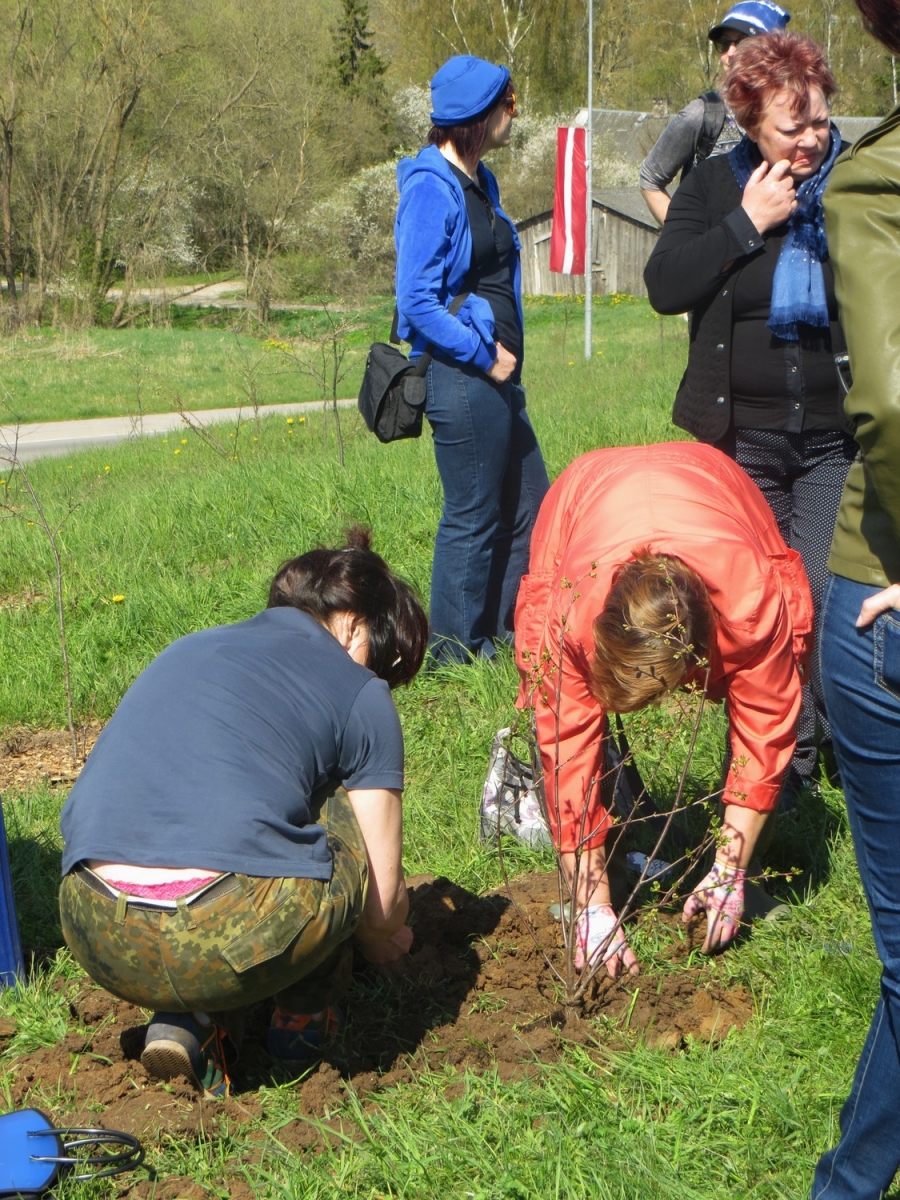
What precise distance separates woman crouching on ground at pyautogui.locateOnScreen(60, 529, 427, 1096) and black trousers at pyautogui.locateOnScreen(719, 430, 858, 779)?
1435mm

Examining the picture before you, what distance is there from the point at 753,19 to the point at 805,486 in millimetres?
1558

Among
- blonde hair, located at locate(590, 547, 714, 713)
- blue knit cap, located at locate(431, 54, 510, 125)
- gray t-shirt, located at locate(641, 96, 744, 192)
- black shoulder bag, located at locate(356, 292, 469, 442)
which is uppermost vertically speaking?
blue knit cap, located at locate(431, 54, 510, 125)

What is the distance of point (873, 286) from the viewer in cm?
146

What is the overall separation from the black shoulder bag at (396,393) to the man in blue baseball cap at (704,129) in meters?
0.80

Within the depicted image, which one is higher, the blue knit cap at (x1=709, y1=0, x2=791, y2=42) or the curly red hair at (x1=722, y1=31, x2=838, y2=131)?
the blue knit cap at (x1=709, y1=0, x2=791, y2=42)

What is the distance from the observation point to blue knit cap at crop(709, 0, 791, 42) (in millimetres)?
3830

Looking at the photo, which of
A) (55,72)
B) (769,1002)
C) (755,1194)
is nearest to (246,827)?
(755,1194)

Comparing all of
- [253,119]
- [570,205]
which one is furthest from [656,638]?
[253,119]

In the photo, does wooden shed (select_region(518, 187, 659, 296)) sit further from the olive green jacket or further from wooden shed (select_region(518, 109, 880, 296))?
the olive green jacket

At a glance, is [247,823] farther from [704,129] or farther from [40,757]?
[704,129]

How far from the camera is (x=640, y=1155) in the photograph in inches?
85.8

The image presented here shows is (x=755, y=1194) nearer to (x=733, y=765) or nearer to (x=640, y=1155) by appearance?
(x=640, y=1155)

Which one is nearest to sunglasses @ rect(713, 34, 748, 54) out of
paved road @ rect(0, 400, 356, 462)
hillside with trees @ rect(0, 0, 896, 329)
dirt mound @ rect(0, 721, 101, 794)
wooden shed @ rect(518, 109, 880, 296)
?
dirt mound @ rect(0, 721, 101, 794)

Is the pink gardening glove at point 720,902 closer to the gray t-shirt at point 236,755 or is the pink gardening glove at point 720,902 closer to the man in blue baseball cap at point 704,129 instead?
the gray t-shirt at point 236,755
